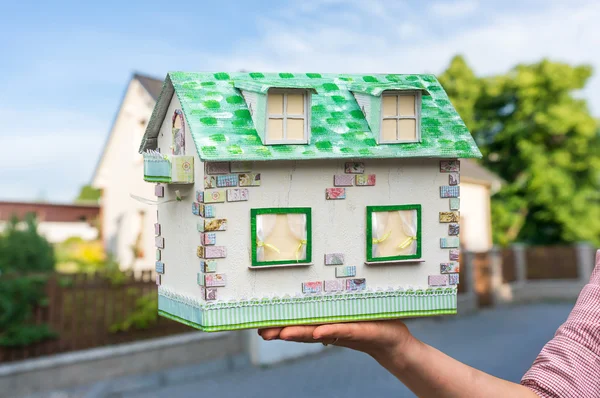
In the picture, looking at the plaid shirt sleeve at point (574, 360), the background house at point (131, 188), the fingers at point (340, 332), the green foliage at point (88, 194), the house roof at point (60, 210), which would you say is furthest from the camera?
the green foliage at point (88, 194)

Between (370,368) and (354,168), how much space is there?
7.97 m

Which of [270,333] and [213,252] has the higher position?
[213,252]

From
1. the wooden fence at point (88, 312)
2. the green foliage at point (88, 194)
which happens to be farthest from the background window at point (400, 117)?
the green foliage at point (88, 194)

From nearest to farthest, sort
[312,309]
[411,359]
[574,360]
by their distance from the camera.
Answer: [574,360]
[411,359]
[312,309]

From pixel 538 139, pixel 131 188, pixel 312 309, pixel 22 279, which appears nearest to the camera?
pixel 312 309

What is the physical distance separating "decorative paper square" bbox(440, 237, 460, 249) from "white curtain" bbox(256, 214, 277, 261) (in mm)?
666

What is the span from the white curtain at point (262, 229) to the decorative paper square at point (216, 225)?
12 centimetres

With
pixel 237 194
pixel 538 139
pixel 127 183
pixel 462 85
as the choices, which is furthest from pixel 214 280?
pixel 538 139

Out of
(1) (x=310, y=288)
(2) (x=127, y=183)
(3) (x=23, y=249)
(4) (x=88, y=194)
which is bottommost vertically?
(3) (x=23, y=249)

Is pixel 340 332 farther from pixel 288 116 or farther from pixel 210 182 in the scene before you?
pixel 288 116

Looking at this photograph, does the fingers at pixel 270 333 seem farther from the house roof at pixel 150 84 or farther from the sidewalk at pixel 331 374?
the house roof at pixel 150 84

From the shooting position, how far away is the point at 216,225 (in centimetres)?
226

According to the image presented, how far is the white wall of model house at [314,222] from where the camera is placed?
2287 mm

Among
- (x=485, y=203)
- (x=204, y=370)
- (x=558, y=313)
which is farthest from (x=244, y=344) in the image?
(x=558, y=313)
